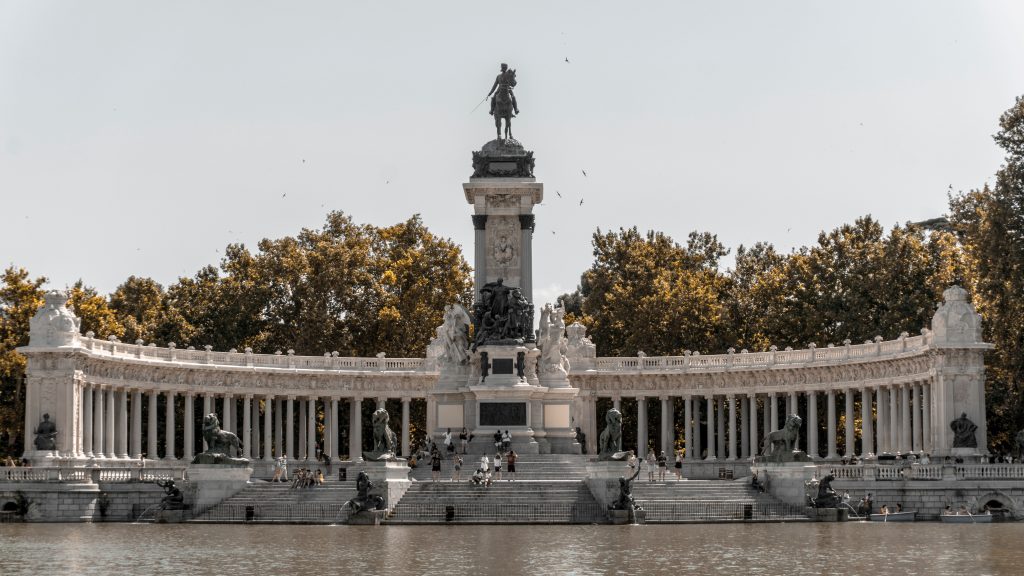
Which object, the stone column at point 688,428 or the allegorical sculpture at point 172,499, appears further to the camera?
the stone column at point 688,428

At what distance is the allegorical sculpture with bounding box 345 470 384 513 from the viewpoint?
67125 mm

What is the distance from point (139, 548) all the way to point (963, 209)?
5765 centimetres

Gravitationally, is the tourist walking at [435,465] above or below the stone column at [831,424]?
below

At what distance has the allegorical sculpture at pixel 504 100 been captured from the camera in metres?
89.4

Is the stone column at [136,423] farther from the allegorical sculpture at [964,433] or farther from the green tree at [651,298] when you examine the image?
the allegorical sculpture at [964,433]

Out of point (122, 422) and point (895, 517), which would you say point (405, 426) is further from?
point (895, 517)

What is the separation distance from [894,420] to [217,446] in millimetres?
35807

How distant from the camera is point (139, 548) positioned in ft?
178

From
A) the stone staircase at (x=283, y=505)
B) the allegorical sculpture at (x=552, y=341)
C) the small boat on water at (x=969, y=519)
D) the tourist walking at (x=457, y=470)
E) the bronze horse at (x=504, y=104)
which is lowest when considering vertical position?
the small boat on water at (x=969, y=519)

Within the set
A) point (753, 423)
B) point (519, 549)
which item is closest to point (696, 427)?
point (753, 423)

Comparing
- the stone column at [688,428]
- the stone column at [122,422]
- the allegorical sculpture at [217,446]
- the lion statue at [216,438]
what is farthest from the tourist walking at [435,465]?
the stone column at [688,428]

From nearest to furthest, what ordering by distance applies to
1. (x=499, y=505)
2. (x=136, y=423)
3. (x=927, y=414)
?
(x=499, y=505) → (x=927, y=414) → (x=136, y=423)

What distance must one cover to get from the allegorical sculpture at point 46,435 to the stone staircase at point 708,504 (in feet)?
94.7

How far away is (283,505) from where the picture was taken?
228 ft
